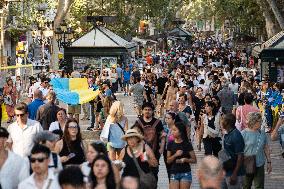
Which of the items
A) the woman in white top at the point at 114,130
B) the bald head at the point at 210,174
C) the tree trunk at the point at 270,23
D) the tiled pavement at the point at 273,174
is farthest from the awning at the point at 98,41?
the bald head at the point at 210,174

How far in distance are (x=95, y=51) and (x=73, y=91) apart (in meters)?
17.4

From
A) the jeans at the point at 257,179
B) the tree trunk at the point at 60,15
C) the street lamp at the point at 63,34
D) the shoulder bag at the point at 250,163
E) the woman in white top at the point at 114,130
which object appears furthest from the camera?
the tree trunk at the point at 60,15

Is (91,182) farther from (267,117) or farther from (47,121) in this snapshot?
(267,117)

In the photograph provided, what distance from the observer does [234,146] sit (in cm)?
1081

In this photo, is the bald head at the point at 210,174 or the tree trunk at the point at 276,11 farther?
the tree trunk at the point at 276,11

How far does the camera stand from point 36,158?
7.80 m

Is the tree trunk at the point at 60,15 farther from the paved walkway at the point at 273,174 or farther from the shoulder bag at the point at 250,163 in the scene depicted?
the shoulder bag at the point at 250,163

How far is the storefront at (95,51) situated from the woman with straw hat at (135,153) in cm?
2903

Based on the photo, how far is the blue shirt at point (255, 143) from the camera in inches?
452

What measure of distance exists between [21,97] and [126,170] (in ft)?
78.4

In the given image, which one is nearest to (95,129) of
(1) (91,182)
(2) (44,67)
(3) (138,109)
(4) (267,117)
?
(3) (138,109)

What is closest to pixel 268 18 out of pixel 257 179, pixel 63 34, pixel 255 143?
pixel 63 34

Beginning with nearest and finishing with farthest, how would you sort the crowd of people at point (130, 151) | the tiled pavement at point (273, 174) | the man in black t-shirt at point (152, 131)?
the crowd of people at point (130, 151)
the man in black t-shirt at point (152, 131)
the tiled pavement at point (273, 174)

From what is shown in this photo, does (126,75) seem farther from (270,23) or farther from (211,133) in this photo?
(211,133)
